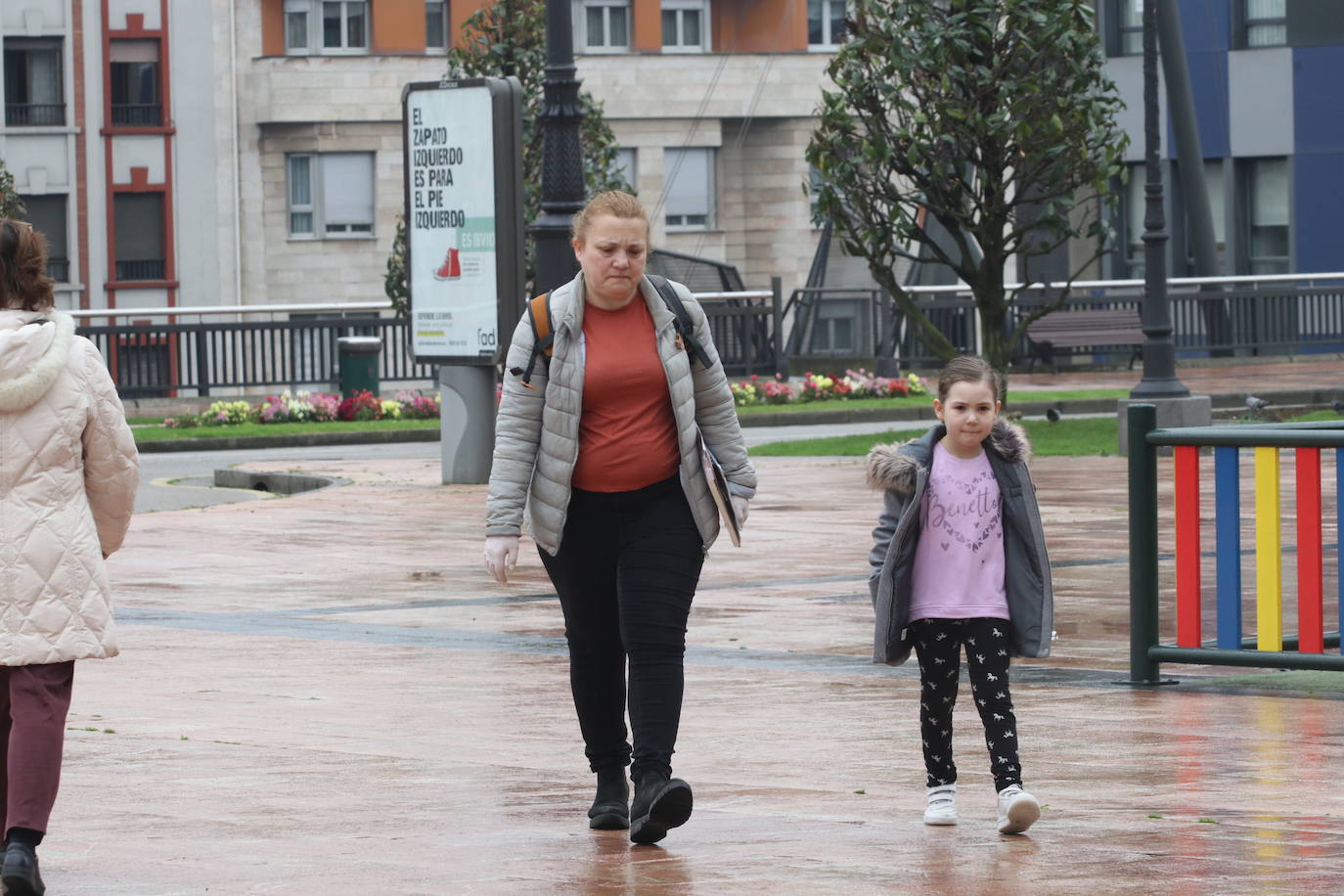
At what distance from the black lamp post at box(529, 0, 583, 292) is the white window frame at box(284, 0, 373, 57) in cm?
3551

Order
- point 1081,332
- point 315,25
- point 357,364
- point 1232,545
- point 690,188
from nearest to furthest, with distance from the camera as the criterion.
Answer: point 1232,545
point 357,364
point 1081,332
point 315,25
point 690,188

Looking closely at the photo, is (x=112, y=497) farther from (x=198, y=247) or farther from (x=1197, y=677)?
(x=198, y=247)

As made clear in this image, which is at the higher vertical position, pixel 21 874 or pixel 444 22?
pixel 444 22

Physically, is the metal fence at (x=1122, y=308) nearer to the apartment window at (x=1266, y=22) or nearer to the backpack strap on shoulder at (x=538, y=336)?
the apartment window at (x=1266, y=22)

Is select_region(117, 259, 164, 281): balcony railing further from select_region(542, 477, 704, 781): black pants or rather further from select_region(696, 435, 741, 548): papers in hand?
select_region(696, 435, 741, 548): papers in hand

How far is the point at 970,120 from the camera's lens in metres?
23.9

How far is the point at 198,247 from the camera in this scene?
52.5 m

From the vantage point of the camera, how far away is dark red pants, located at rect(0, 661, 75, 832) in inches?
238

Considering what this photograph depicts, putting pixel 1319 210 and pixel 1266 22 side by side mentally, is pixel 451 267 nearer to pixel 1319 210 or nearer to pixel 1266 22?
pixel 1319 210

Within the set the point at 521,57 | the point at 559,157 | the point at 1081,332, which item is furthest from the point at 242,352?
the point at 559,157

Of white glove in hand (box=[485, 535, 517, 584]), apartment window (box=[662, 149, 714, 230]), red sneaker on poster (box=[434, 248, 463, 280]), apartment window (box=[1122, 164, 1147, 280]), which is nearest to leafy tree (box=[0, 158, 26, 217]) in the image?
apartment window (box=[662, 149, 714, 230])

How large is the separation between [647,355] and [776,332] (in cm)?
3093

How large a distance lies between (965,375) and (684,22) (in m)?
50.2

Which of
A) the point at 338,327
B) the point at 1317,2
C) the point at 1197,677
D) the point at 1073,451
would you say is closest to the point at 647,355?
the point at 1197,677
